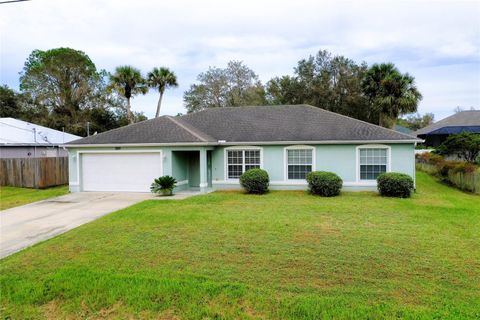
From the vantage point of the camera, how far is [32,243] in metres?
7.71

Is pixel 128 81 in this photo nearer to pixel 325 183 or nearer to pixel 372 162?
pixel 325 183

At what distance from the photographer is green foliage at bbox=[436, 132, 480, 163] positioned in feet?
67.2

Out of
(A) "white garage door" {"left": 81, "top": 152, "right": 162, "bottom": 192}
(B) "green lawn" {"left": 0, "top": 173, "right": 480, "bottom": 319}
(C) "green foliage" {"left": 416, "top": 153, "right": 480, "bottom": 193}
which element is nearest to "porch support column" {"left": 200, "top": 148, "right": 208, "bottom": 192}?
(A) "white garage door" {"left": 81, "top": 152, "right": 162, "bottom": 192}

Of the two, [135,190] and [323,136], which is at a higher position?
[323,136]

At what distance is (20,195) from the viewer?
16.1 meters

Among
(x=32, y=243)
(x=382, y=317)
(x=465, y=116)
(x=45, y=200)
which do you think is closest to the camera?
(x=382, y=317)

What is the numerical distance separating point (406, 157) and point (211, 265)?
1252 cm

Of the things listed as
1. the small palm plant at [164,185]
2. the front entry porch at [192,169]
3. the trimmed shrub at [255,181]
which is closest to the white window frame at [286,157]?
the trimmed shrub at [255,181]

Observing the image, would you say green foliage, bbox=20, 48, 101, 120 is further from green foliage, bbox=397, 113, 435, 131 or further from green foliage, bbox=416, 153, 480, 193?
green foliage, bbox=397, 113, 435, 131

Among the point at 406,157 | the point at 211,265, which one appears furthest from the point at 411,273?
the point at 406,157

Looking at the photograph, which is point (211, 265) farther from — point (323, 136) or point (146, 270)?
point (323, 136)

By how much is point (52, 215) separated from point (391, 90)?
25681mm

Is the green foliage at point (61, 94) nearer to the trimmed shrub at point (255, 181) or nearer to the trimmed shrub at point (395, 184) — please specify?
the trimmed shrub at point (255, 181)

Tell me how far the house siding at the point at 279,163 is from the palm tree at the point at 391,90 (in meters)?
12.9
